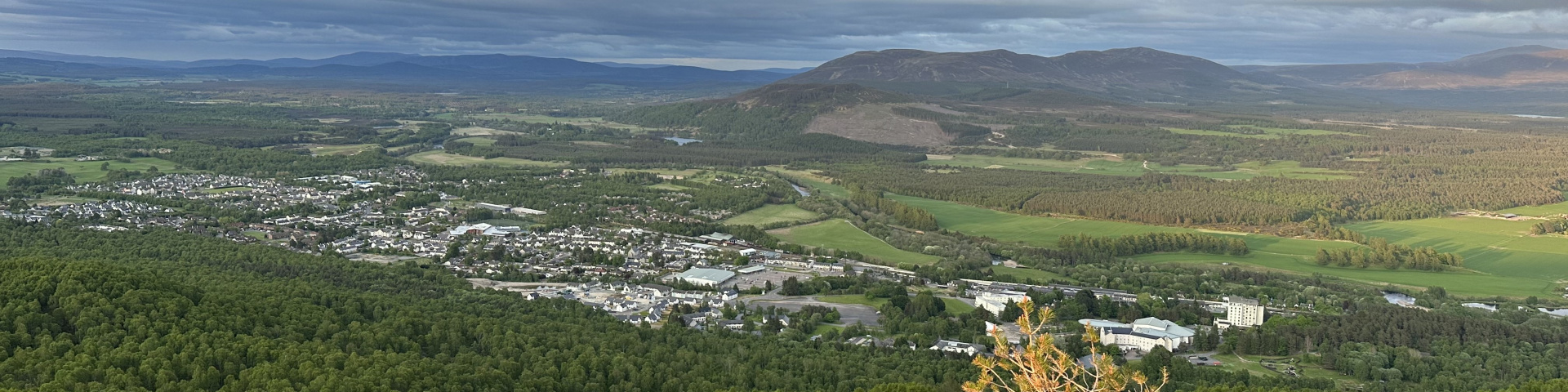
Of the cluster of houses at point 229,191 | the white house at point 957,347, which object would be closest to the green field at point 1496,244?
the white house at point 957,347

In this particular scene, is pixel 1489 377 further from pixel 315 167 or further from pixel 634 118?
pixel 634 118

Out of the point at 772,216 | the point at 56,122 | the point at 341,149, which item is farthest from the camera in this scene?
the point at 56,122

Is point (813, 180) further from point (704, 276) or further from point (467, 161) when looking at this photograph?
point (704, 276)

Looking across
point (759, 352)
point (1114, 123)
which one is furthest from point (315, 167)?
point (1114, 123)

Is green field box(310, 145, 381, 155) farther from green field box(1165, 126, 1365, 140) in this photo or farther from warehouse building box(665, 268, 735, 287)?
green field box(1165, 126, 1365, 140)

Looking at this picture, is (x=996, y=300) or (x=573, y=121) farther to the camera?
(x=573, y=121)

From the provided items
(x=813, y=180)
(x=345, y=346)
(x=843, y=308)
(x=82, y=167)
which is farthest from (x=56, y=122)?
(x=345, y=346)

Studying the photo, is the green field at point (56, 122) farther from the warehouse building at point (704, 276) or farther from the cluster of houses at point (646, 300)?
the cluster of houses at point (646, 300)
